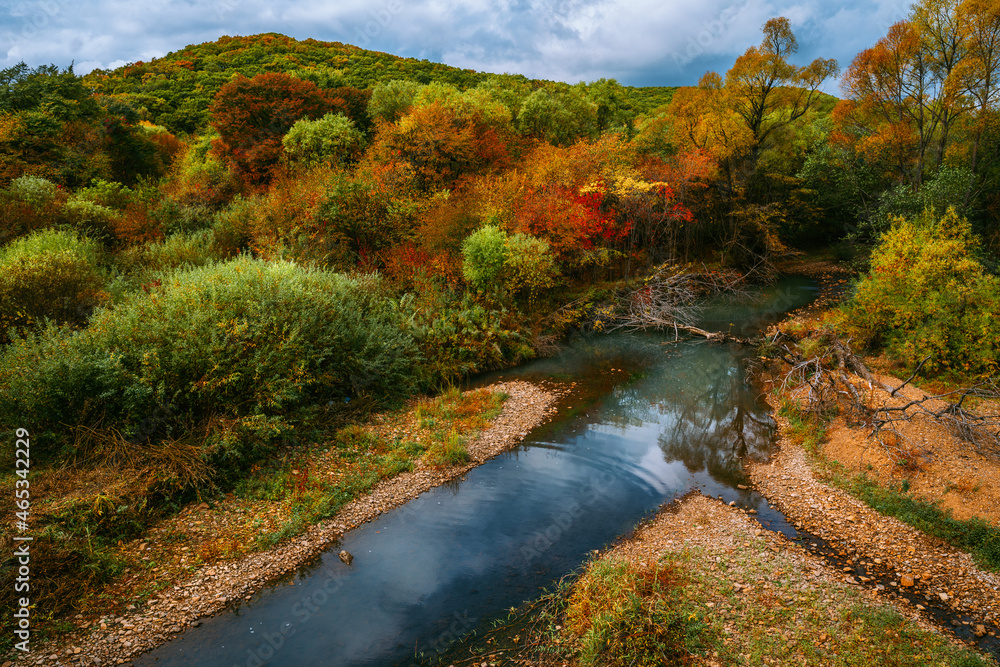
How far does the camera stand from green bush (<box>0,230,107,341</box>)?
39.3ft

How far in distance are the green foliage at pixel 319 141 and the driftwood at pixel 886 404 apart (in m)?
21.6

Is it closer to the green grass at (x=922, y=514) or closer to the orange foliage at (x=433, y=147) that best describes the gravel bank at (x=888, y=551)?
the green grass at (x=922, y=514)

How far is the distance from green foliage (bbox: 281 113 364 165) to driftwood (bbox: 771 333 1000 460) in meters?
21.6

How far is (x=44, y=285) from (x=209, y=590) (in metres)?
10.1

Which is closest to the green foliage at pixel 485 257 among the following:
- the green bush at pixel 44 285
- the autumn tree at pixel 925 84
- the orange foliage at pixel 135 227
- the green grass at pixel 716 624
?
the green bush at pixel 44 285

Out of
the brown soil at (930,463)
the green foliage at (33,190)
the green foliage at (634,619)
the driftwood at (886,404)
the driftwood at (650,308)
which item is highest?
the green foliage at (33,190)

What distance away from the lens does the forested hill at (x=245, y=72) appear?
33.3 m

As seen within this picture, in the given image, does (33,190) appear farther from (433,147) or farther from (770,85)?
(770,85)

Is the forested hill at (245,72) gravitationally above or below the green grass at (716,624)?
above

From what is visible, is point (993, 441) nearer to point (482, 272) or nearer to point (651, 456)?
point (651, 456)

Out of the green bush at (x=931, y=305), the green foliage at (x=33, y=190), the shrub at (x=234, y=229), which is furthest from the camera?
the shrub at (x=234, y=229)

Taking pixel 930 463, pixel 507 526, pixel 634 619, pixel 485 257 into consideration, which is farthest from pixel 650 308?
pixel 634 619

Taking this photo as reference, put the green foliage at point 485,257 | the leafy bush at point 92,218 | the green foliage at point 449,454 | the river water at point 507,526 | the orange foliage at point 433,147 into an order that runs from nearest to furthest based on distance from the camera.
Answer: the river water at point 507,526 → the green foliage at point 449,454 → the leafy bush at point 92,218 → the green foliage at point 485,257 → the orange foliage at point 433,147

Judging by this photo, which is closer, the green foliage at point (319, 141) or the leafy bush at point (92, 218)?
the leafy bush at point (92, 218)
